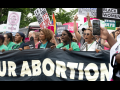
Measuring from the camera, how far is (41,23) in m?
8.16

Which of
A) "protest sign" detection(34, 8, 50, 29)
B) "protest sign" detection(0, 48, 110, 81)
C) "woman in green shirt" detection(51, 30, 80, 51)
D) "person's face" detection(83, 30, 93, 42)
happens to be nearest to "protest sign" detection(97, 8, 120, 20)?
"protest sign" detection(0, 48, 110, 81)

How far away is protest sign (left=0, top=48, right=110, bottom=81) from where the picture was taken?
15.5ft

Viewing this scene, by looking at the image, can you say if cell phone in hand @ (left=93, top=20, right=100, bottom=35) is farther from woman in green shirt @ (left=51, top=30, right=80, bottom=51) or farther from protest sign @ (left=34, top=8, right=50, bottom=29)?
protest sign @ (left=34, top=8, right=50, bottom=29)

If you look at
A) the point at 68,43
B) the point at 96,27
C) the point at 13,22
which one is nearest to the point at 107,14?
the point at 96,27

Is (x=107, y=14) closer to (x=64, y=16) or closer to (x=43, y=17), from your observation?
(x=43, y=17)

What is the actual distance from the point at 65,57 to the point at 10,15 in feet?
12.7

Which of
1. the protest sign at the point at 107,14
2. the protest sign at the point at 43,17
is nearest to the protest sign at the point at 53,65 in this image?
the protest sign at the point at 107,14

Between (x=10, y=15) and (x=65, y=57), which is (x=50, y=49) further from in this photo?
(x=10, y=15)

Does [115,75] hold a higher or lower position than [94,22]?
lower

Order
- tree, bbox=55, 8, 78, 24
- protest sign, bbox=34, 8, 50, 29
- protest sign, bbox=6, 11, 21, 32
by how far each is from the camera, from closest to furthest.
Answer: protest sign, bbox=6, 11, 21, 32 → protest sign, bbox=34, 8, 50, 29 → tree, bbox=55, 8, 78, 24

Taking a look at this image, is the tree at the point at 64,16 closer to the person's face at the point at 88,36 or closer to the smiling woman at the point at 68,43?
the smiling woman at the point at 68,43

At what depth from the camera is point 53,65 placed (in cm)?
513
